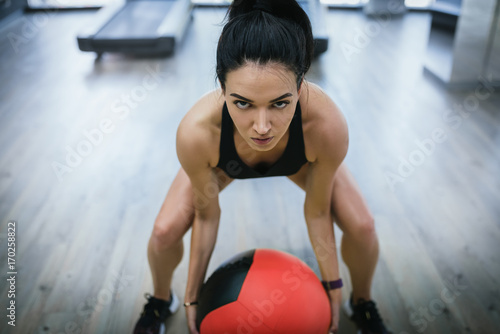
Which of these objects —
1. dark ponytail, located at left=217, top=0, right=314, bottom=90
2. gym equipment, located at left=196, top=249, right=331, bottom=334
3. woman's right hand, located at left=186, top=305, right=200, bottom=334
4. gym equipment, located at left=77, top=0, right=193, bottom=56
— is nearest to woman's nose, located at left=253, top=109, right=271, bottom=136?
dark ponytail, located at left=217, top=0, right=314, bottom=90

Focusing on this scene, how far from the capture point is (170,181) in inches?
109

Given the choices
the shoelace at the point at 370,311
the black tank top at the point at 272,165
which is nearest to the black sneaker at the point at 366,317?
the shoelace at the point at 370,311

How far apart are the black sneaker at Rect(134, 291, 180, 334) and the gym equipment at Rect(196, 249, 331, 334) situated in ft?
1.23

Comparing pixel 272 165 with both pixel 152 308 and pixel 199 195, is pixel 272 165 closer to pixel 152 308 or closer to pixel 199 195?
pixel 199 195

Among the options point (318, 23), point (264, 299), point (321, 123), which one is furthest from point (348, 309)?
point (318, 23)

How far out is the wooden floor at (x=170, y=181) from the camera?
6.35ft

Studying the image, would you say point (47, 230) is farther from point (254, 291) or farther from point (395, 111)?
point (395, 111)

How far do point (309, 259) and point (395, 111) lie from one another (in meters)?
1.99

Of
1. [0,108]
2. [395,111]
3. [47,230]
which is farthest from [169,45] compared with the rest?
[47,230]

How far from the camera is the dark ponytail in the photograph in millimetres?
1026

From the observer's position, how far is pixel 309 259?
7.04ft

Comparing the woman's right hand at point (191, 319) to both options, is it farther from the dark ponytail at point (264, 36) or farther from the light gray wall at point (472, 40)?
the light gray wall at point (472, 40)

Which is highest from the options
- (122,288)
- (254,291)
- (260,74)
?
(260,74)

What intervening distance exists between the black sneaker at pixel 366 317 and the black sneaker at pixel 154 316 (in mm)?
782
